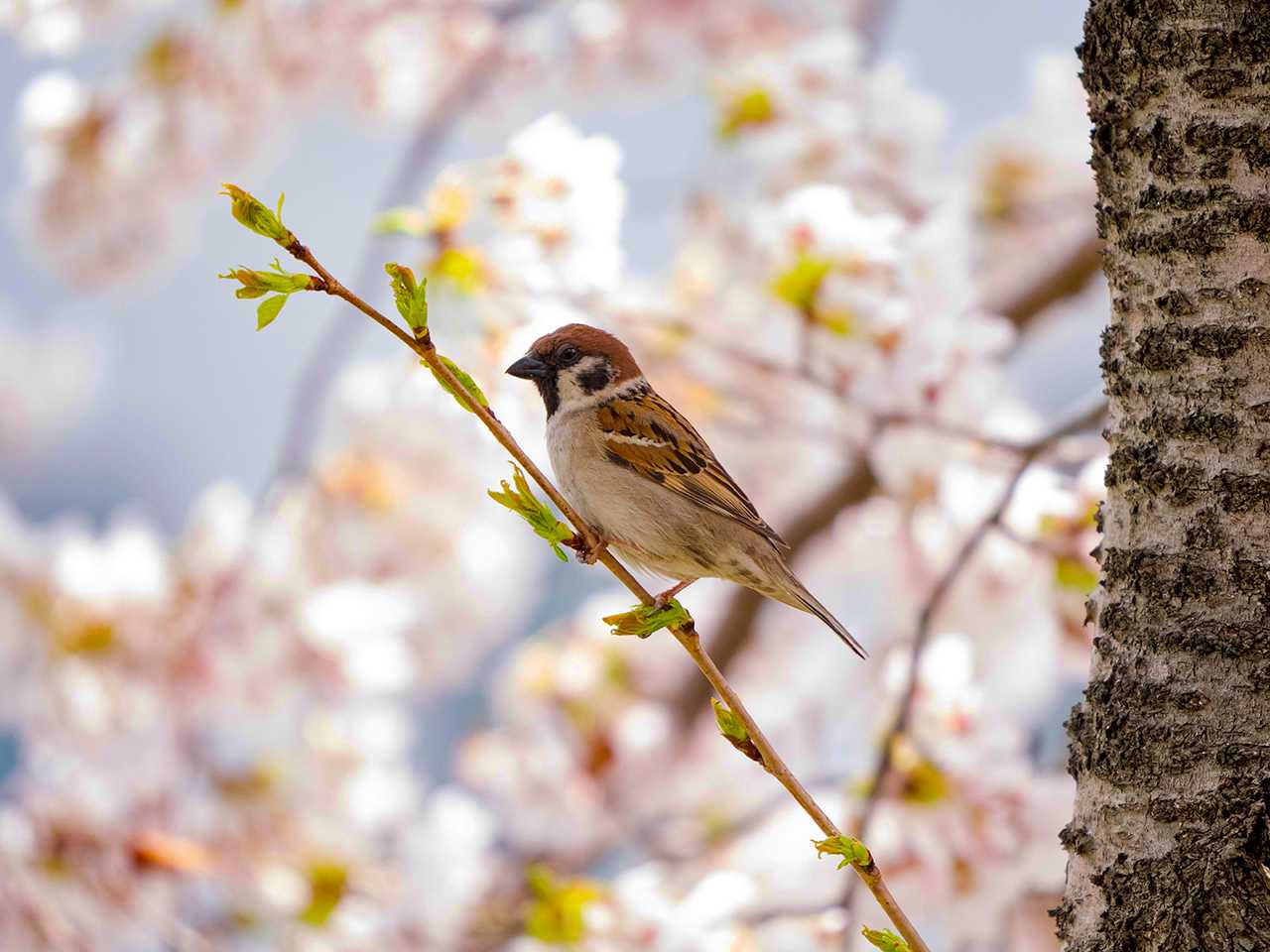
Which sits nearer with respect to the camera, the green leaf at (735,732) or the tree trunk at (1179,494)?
the tree trunk at (1179,494)

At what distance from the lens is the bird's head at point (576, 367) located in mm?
1831

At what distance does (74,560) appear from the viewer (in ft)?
11.0

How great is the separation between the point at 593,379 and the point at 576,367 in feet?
0.11

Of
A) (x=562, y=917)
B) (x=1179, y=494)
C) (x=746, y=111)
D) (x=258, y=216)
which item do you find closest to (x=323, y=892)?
(x=562, y=917)

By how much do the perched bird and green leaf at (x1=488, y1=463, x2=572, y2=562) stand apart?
A: 23.1 inches

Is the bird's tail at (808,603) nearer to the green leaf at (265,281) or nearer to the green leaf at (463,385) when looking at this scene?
the green leaf at (463,385)

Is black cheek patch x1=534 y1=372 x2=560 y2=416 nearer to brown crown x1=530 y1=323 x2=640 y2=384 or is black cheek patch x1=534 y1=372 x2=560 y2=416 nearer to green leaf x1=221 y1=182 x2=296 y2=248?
brown crown x1=530 y1=323 x2=640 y2=384

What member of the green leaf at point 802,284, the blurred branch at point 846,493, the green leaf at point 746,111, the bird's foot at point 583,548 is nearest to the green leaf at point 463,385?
the bird's foot at point 583,548

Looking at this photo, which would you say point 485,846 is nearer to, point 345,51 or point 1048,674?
point 1048,674

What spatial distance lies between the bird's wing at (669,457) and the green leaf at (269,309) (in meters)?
0.84

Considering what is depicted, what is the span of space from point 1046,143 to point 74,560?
8.74 feet

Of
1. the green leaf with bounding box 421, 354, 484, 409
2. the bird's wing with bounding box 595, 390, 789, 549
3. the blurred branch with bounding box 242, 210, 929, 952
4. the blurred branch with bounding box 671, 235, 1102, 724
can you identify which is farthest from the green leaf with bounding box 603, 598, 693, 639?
the blurred branch with bounding box 671, 235, 1102, 724

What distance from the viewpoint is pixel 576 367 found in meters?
1.87

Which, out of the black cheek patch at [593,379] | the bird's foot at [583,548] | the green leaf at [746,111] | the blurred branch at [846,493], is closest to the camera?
the bird's foot at [583,548]
